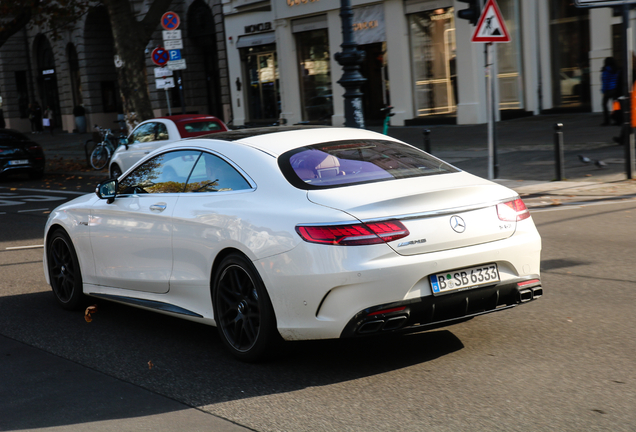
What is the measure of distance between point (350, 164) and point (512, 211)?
41.0 inches

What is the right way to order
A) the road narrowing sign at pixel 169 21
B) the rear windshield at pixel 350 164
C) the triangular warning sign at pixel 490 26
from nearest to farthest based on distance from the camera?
the rear windshield at pixel 350 164, the triangular warning sign at pixel 490 26, the road narrowing sign at pixel 169 21

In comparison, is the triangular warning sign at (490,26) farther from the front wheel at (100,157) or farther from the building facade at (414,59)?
the front wheel at (100,157)

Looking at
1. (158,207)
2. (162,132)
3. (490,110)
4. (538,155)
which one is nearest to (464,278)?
(158,207)

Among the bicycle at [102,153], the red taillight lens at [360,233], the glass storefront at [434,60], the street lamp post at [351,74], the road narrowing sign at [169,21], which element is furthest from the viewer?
the glass storefront at [434,60]

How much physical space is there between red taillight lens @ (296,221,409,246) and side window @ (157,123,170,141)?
1202cm

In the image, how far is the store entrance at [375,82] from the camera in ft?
86.9

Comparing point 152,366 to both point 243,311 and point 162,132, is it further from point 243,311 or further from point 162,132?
point 162,132

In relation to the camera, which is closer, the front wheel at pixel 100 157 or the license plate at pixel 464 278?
the license plate at pixel 464 278

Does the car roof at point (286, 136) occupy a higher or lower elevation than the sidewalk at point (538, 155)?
higher

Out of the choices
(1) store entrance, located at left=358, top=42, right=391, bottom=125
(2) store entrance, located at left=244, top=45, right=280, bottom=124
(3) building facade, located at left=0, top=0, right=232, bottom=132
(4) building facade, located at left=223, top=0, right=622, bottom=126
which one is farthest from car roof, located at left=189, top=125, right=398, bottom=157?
(2) store entrance, located at left=244, top=45, right=280, bottom=124

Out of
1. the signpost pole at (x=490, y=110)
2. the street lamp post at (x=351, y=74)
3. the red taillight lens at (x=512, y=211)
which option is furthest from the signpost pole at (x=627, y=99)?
the red taillight lens at (x=512, y=211)

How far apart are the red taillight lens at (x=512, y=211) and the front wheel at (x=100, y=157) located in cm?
1832

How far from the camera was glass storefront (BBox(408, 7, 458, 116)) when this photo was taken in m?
24.0

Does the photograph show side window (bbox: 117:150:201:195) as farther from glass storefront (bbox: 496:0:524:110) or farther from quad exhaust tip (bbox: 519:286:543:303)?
glass storefront (bbox: 496:0:524:110)
